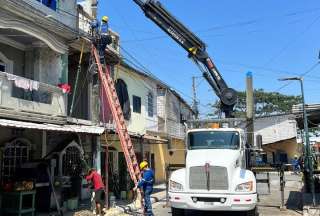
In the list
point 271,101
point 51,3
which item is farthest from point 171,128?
point 271,101

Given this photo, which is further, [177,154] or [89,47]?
[177,154]

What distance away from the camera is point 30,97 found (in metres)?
14.6

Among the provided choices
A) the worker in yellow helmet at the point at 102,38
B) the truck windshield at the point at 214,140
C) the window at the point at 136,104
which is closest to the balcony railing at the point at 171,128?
the window at the point at 136,104

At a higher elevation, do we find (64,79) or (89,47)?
(89,47)

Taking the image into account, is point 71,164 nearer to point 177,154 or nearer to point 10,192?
point 10,192

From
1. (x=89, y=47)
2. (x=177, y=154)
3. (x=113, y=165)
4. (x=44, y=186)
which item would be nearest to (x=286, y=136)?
(x=177, y=154)

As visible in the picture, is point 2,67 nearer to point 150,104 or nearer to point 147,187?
point 147,187

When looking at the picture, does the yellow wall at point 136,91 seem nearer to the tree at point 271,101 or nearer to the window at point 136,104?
the window at point 136,104

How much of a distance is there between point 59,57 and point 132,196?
24.2ft

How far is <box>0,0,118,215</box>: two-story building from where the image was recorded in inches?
530

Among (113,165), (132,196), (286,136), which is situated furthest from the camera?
(286,136)

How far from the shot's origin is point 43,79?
1616 cm

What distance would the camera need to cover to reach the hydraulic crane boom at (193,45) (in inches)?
756

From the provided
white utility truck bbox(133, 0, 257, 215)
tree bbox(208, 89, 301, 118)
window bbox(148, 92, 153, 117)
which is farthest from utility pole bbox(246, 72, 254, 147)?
tree bbox(208, 89, 301, 118)
